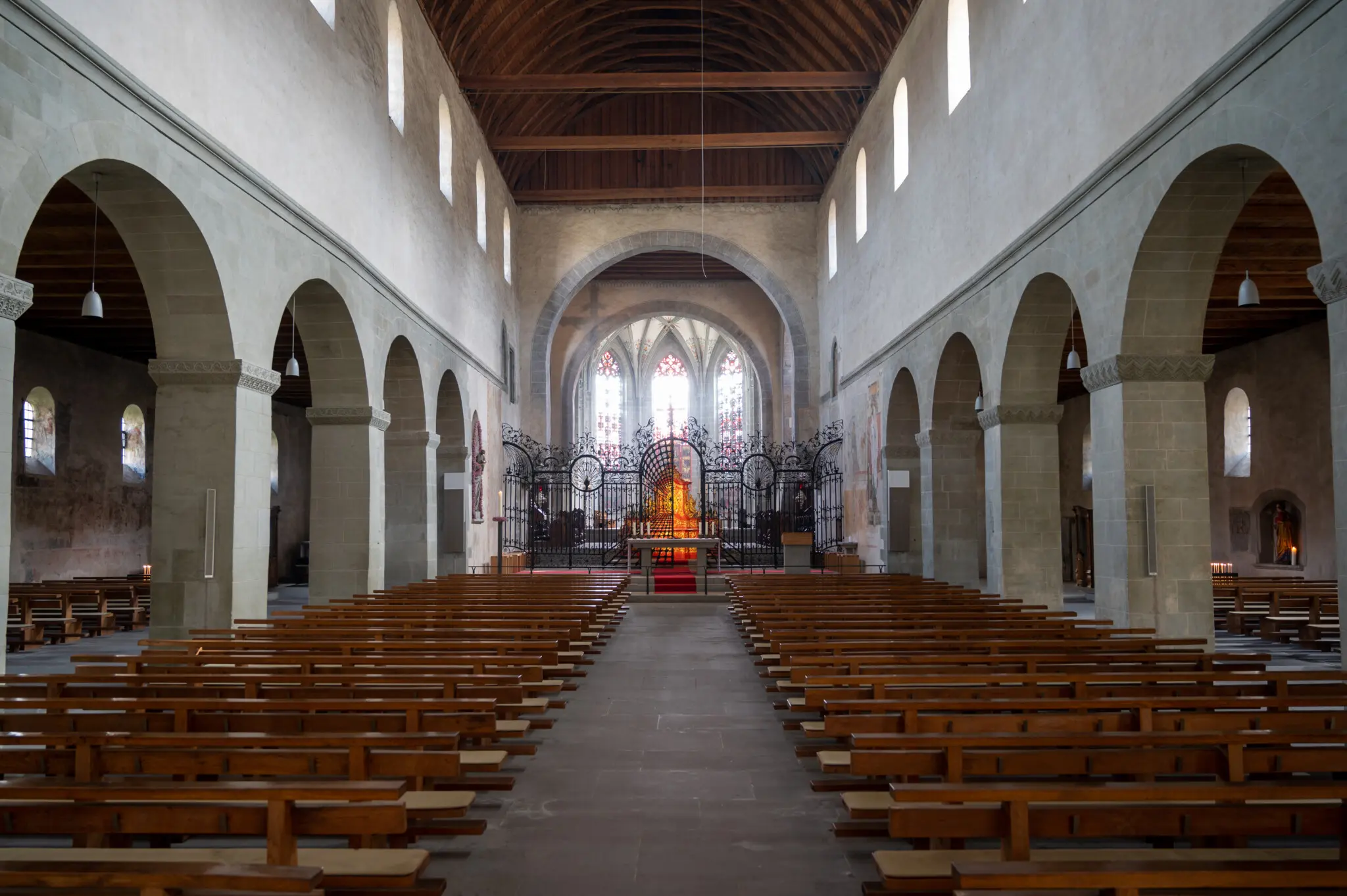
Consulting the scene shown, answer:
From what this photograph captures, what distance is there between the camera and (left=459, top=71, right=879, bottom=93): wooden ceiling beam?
18319 mm

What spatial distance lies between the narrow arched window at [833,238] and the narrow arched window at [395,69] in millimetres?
11098

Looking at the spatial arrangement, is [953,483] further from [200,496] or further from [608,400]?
[608,400]

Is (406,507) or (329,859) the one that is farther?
(406,507)

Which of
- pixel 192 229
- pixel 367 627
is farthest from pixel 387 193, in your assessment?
pixel 367 627

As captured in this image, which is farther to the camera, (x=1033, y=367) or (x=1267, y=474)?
(x=1267, y=474)

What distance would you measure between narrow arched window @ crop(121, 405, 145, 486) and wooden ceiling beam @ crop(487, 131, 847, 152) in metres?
8.58

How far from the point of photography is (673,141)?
68.7ft

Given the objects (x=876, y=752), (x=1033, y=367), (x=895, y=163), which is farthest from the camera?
(x=895, y=163)

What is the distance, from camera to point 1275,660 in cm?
1035

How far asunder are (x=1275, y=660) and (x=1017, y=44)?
7.14 metres

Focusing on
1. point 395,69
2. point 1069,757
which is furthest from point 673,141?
point 1069,757

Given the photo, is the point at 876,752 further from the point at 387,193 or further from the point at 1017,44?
the point at 387,193

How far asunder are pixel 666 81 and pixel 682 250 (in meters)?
7.59

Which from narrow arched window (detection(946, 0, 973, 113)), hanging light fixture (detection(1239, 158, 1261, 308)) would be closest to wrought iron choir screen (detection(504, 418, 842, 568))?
narrow arched window (detection(946, 0, 973, 113))
